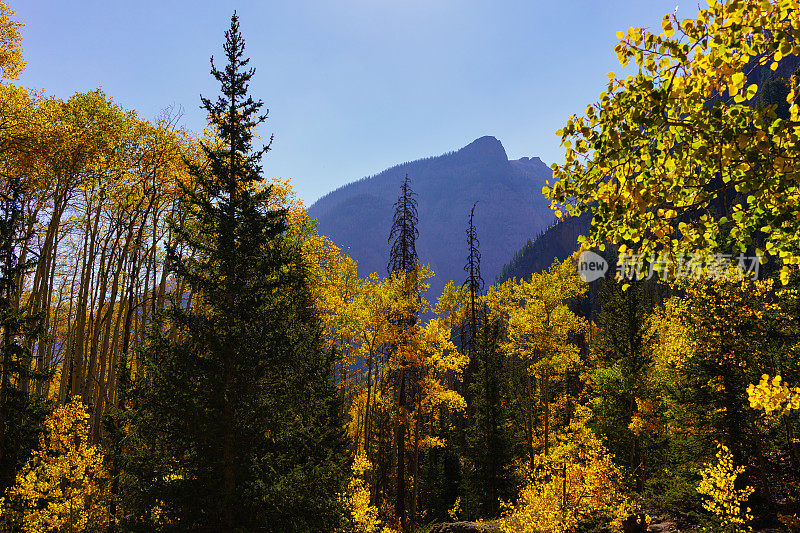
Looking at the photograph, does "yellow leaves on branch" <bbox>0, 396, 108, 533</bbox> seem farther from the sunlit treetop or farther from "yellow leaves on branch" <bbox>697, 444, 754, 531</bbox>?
"yellow leaves on branch" <bbox>697, 444, 754, 531</bbox>

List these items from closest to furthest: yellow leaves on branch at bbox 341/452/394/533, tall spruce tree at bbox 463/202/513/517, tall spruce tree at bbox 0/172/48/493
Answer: tall spruce tree at bbox 0/172/48/493 < yellow leaves on branch at bbox 341/452/394/533 < tall spruce tree at bbox 463/202/513/517

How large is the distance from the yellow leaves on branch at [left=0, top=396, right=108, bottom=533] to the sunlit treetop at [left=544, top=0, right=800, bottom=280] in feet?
45.2

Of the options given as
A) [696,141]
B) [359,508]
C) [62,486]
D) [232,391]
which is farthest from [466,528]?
[696,141]

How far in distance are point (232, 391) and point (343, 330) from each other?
31.1ft

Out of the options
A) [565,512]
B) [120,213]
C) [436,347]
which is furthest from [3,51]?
[565,512]

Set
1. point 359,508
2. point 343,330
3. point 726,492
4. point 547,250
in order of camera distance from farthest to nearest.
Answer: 1. point 547,250
2. point 343,330
3. point 359,508
4. point 726,492

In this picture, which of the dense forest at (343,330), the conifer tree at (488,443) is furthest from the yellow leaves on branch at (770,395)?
the conifer tree at (488,443)

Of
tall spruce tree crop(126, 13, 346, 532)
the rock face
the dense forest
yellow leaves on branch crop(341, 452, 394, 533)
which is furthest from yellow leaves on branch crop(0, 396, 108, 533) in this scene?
the rock face

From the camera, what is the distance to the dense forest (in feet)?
9.51

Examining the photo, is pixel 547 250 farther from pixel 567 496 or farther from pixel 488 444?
pixel 567 496

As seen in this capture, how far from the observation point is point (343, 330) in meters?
18.7

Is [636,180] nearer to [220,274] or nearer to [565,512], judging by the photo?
[220,274]

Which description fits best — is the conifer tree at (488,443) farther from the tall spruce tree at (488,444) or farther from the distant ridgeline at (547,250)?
the distant ridgeline at (547,250)

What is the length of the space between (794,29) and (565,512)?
48.0 ft
